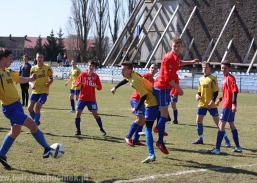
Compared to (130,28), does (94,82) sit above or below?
below

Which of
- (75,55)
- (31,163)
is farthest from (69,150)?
(75,55)

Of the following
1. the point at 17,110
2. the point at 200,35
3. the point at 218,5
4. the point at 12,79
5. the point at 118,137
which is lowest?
the point at 118,137

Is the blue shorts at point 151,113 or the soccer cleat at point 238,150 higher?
the blue shorts at point 151,113

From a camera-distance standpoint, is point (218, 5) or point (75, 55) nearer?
point (218, 5)

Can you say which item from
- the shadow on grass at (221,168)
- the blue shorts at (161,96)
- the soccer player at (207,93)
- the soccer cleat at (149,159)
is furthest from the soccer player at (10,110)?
the soccer player at (207,93)

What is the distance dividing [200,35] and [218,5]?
3.36 meters

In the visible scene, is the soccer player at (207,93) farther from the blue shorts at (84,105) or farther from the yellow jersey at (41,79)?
the yellow jersey at (41,79)

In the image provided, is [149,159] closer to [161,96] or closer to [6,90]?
[161,96]

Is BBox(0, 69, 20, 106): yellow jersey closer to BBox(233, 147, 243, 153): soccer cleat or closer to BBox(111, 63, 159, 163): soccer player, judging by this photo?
BBox(111, 63, 159, 163): soccer player

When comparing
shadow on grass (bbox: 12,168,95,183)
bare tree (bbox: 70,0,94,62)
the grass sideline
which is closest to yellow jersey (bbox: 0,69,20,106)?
the grass sideline

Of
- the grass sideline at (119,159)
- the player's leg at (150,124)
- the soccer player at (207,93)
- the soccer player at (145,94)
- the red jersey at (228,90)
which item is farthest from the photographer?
the soccer player at (207,93)

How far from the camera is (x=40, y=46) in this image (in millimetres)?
74875

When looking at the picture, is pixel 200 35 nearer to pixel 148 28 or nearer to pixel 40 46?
pixel 148 28

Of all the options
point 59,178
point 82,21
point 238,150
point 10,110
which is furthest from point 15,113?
point 82,21
